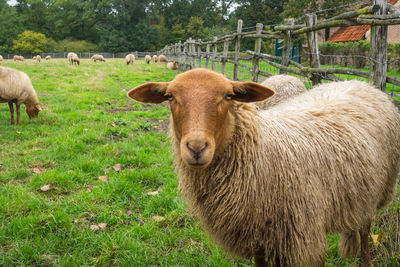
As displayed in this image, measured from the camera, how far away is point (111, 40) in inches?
2377

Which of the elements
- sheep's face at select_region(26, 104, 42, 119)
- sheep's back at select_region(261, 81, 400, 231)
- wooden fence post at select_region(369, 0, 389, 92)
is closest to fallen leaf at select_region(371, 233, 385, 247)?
sheep's back at select_region(261, 81, 400, 231)

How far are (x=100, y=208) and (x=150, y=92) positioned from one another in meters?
1.89

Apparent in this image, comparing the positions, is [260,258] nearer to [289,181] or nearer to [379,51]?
[289,181]

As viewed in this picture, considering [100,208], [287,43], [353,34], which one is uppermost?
[353,34]

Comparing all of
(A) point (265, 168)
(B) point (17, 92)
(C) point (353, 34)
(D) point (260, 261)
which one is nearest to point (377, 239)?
(D) point (260, 261)

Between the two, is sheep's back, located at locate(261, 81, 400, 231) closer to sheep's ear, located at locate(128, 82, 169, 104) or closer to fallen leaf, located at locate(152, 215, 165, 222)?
sheep's ear, located at locate(128, 82, 169, 104)

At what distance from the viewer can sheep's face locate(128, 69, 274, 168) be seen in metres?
1.61

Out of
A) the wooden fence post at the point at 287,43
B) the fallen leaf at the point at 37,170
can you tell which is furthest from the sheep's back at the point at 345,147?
the fallen leaf at the point at 37,170

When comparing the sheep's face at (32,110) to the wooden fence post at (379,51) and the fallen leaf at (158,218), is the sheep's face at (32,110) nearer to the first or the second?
the fallen leaf at (158,218)

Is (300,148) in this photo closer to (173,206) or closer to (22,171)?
(173,206)

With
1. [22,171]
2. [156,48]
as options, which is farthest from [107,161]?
[156,48]

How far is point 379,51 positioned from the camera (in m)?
2.87

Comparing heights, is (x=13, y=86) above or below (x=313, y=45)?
below

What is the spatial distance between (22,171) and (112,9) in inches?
2772
